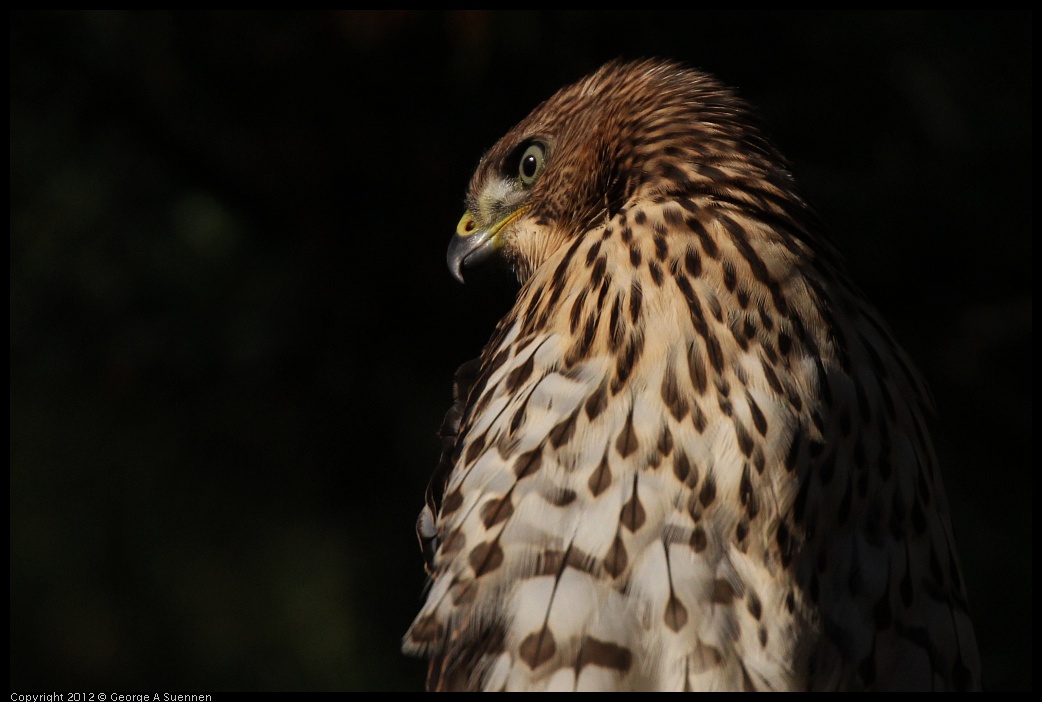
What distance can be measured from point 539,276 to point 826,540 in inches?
25.8

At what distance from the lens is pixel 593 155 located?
6.20ft

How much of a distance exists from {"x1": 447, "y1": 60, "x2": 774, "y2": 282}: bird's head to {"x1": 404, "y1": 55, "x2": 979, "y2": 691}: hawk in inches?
→ 2.2

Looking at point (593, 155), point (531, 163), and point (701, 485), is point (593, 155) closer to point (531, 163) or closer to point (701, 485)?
point (531, 163)

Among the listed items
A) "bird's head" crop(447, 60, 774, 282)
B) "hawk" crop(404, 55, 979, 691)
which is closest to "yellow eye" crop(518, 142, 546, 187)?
"bird's head" crop(447, 60, 774, 282)

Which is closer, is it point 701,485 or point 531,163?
point 701,485

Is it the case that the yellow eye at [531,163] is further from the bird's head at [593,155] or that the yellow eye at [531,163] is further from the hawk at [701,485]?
the hawk at [701,485]

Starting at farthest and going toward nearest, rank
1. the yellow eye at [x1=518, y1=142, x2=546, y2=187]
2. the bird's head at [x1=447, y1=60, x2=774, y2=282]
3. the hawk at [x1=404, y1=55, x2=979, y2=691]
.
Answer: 1. the yellow eye at [x1=518, y1=142, x2=546, y2=187]
2. the bird's head at [x1=447, y1=60, x2=774, y2=282]
3. the hawk at [x1=404, y1=55, x2=979, y2=691]

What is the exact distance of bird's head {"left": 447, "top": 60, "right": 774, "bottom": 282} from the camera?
1770 mm

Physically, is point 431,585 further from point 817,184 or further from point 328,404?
point 817,184

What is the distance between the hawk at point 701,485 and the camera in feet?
4.71

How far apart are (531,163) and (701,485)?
2.96ft

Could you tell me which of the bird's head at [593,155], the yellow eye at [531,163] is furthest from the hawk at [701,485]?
the yellow eye at [531,163]

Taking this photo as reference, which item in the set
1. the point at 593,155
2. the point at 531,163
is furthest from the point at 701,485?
the point at 531,163

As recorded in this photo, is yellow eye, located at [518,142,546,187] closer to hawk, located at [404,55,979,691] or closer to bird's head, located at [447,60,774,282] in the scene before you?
bird's head, located at [447,60,774,282]
